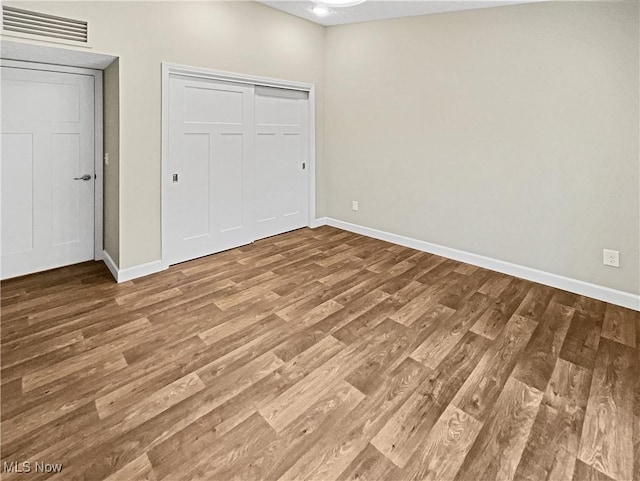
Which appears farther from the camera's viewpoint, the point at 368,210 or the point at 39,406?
the point at 368,210

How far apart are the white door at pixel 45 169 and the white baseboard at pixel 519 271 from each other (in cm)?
336

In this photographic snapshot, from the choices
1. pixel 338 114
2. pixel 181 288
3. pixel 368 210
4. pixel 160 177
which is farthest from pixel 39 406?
pixel 338 114

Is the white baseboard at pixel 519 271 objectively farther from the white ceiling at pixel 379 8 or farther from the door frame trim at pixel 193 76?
the white ceiling at pixel 379 8

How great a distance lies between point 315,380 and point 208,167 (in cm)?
280

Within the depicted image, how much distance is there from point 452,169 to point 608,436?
2.92m

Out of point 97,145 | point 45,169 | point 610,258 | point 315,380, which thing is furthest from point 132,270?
point 610,258

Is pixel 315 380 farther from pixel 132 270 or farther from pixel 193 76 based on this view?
pixel 193 76

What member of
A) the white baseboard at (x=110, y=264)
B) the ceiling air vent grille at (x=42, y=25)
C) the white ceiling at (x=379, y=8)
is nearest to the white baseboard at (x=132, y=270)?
the white baseboard at (x=110, y=264)

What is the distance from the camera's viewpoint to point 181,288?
10.9ft

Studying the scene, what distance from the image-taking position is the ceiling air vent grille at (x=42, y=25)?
101 inches

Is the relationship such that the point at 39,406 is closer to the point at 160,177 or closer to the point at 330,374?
the point at 330,374

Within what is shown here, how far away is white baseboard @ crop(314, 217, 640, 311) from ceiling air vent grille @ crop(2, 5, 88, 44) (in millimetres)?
3664

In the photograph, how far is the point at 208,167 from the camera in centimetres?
402

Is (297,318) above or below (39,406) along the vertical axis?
above
